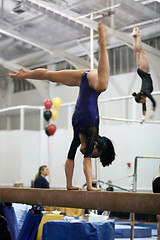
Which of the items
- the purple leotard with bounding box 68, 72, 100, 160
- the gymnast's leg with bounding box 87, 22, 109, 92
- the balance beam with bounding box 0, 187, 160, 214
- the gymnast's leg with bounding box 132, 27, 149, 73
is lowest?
the balance beam with bounding box 0, 187, 160, 214

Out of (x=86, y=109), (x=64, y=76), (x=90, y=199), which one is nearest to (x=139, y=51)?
(x=64, y=76)

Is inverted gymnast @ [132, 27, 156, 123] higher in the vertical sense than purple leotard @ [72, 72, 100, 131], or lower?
higher

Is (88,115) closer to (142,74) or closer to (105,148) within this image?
(105,148)

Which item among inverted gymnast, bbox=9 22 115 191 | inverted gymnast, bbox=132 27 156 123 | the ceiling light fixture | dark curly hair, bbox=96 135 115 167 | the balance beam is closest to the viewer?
the balance beam

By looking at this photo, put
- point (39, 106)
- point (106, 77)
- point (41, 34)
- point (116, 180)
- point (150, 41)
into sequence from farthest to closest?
point (39, 106)
point (41, 34)
point (116, 180)
point (150, 41)
point (106, 77)

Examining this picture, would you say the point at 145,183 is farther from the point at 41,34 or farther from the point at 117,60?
the point at 41,34

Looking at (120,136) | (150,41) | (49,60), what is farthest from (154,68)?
(49,60)

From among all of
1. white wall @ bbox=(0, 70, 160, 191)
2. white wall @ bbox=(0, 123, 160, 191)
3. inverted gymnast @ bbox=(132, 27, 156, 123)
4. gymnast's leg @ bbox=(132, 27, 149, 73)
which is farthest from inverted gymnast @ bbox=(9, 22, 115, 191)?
white wall @ bbox=(0, 123, 160, 191)

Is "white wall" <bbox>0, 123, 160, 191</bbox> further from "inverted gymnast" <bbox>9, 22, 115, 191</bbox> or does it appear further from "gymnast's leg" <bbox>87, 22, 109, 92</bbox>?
"gymnast's leg" <bbox>87, 22, 109, 92</bbox>

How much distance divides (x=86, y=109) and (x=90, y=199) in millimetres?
807

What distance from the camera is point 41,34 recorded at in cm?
984

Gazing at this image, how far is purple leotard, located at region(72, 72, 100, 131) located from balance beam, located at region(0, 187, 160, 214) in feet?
1.96

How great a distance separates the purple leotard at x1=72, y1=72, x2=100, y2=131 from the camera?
334 centimetres

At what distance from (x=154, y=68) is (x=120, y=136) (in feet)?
9.94
